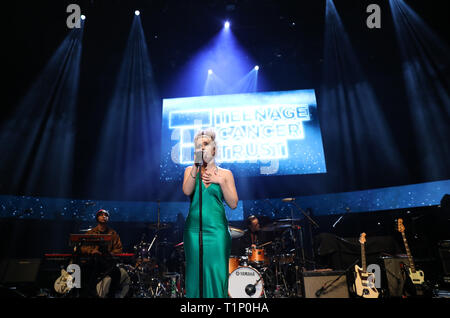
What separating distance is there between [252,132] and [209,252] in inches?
216

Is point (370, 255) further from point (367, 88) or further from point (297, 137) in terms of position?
point (367, 88)

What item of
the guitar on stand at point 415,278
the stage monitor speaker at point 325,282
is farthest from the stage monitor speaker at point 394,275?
the stage monitor speaker at point 325,282

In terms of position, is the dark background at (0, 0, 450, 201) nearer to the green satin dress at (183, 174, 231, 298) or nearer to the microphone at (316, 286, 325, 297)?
the microphone at (316, 286, 325, 297)

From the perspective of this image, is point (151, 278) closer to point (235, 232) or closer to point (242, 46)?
point (235, 232)

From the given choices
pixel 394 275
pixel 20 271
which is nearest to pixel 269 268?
pixel 394 275

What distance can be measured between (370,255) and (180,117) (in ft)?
18.4

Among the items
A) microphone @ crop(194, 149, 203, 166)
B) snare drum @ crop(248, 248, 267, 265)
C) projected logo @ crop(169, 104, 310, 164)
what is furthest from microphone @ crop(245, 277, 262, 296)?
microphone @ crop(194, 149, 203, 166)

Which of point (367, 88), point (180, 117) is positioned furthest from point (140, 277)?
point (367, 88)

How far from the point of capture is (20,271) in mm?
5746

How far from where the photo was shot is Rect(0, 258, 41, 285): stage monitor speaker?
18.6 ft

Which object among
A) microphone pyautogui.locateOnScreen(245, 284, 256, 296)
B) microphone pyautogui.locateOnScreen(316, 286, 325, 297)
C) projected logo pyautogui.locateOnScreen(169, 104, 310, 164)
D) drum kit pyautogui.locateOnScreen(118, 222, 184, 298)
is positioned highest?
projected logo pyautogui.locateOnScreen(169, 104, 310, 164)

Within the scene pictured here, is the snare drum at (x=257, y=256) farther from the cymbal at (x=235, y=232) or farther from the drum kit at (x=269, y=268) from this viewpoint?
the cymbal at (x=235, y=232)

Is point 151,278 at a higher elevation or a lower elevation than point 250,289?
higher

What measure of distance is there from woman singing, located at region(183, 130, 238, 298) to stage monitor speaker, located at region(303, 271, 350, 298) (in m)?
2.67
